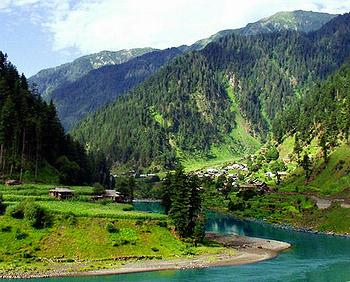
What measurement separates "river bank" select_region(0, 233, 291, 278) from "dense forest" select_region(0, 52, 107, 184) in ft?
194

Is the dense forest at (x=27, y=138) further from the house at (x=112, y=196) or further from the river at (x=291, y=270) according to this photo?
the river at (x=291, y=270)

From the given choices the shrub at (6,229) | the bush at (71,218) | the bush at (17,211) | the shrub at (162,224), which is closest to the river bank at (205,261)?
the shrub at (162,224)

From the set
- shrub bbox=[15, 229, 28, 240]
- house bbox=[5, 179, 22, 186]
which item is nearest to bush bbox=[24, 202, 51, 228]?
shrub bbox=[15, 229, 28, 240]

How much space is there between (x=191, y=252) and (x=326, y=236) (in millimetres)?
60957

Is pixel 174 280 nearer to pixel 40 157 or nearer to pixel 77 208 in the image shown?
pixel 77 208

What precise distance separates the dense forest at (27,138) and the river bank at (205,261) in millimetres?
58986

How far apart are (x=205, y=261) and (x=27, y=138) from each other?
257 feet

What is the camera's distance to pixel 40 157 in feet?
567

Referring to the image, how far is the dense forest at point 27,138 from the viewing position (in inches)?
6284

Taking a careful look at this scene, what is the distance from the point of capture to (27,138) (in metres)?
166

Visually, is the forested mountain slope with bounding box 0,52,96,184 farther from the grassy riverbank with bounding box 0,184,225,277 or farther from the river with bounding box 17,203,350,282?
the river with bounding box 17,203,350,282

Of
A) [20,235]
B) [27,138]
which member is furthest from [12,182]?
[20,235]

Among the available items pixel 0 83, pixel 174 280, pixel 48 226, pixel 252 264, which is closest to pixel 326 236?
pixel 252 264

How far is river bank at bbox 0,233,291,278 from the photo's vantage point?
4107 inches
